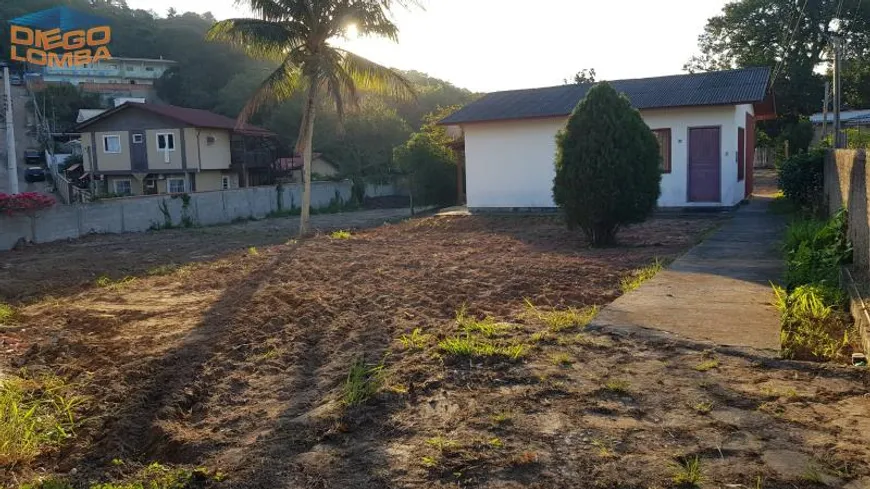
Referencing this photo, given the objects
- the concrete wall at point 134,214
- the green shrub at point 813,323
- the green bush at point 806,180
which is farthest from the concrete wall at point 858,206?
the concrete wall at point 134,214

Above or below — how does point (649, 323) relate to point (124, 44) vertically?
below

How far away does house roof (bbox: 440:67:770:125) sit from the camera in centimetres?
1958

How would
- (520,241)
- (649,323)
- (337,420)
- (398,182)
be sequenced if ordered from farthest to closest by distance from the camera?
1. (398,182)
2. (520,241)
3. (649,323)
4. (337,420)

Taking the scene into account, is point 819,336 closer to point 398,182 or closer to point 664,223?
point 664,223

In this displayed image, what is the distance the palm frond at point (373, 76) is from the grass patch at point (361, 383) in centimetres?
1486

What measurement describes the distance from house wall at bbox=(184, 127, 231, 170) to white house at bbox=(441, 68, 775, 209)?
75.1ft

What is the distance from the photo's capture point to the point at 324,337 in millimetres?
7191

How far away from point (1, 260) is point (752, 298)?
16459 mm

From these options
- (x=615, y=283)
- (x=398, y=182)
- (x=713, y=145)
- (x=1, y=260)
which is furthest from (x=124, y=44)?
(x=615, y=283)

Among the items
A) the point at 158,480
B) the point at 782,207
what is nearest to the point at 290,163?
the point at 782,207

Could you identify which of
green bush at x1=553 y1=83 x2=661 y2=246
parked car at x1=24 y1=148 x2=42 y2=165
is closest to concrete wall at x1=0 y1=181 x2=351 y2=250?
green bush at x1=553 y1=83 x2=661 y2=246

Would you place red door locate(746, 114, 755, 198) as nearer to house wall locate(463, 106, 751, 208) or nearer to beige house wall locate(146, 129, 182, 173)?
house wall locate(463, 106, 751, 208)

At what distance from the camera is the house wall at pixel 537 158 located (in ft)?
65.0

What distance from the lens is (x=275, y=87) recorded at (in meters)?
19.2
